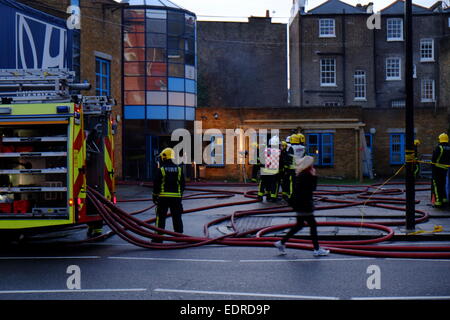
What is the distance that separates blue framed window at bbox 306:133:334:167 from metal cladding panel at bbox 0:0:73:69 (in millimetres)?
14126

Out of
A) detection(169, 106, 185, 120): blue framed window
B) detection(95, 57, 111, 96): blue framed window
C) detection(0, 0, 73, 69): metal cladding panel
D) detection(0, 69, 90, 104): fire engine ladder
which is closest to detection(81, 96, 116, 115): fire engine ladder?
detection(0, 69, 90, 104): fire engine ladder

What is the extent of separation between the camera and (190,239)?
9891 mm

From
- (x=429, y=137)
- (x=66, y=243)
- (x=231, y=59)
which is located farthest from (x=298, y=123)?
(x=66, y=243)

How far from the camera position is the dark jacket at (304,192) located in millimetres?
8961

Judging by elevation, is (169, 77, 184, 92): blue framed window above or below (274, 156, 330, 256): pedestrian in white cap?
above

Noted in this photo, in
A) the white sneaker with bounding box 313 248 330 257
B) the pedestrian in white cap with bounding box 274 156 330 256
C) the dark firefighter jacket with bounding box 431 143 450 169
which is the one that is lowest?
the white sneaker with bounding box 313 248 330 257

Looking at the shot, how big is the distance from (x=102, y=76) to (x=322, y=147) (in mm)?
12109

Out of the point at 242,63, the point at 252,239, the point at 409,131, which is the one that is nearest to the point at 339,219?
the point at 409,131

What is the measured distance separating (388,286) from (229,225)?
610cm

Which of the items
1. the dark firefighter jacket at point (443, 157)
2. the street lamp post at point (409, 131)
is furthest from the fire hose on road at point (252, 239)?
the dark firefighter jacket at point (443, 157)

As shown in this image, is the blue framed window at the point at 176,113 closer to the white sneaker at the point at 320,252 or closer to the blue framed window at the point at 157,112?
the blue framed window at the point at 157,112

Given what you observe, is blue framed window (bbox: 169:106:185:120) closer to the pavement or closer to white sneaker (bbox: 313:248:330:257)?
the pavement

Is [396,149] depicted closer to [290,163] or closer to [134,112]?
[134,112]

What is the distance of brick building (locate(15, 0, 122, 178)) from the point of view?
2285 cm
